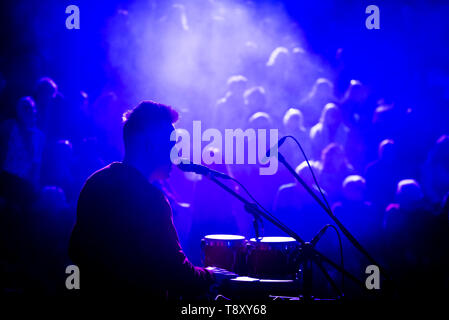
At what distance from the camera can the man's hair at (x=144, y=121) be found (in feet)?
6.13

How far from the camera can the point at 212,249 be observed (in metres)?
2.31

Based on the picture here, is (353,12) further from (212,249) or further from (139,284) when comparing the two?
(139,284)

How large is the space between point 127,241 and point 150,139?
50cm

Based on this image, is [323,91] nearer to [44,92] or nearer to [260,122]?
[260,122]

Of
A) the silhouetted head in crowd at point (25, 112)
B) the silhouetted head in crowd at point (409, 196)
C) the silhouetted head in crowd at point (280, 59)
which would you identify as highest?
the silhouetted head in crowd at point (280, 59)

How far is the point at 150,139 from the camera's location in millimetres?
1861

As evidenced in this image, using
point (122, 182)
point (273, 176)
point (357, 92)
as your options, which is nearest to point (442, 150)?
point (357, 92)

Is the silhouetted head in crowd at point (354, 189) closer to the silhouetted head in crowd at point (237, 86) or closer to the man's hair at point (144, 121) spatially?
the silhouetted head in crowd at point (237, 86)

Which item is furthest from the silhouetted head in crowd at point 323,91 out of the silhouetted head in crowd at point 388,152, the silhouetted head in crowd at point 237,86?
the silhouetted head in crowd at point 388,152

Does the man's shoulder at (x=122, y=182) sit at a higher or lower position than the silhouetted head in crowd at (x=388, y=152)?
lower

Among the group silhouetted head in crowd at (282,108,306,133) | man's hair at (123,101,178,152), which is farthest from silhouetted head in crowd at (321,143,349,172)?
man's hair at (123,101,178,152)

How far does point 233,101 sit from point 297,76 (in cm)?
143

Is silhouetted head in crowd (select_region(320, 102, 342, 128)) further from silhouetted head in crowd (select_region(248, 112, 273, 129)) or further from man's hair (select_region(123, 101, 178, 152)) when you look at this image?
man's hair (select_region(123, 101, 178, 152))

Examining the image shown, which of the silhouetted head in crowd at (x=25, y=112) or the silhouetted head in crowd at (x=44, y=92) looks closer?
the silhouetted head in crowd at (x=25, y=112)
